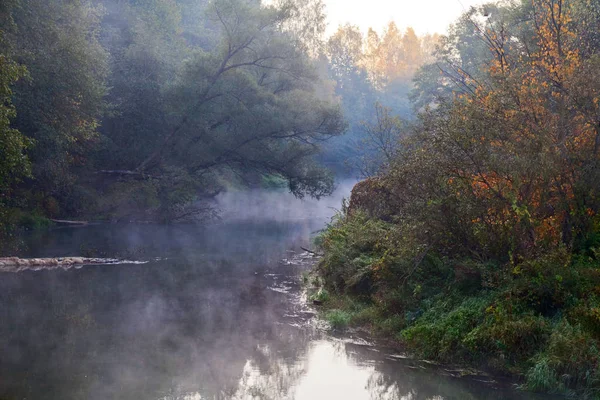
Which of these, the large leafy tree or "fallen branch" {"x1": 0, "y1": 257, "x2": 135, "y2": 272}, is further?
the large leafy tree

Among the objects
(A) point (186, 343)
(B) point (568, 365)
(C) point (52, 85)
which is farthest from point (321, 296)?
(C) point (52, 85)

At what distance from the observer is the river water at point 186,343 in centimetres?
1030

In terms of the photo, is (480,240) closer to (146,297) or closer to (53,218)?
(146,297)

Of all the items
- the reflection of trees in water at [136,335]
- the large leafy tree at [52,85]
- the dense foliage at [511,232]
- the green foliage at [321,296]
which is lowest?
the reflection of trees in water at [136,335]

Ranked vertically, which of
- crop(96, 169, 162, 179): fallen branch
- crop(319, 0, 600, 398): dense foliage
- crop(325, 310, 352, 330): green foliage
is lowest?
crop(325, 310, 352, 330): green foliage

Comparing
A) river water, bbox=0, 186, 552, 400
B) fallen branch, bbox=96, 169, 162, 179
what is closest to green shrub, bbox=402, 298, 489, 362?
river water, bbox=0, 186, 552, 400

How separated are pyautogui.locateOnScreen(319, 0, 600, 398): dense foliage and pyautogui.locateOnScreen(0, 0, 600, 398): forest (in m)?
0.04

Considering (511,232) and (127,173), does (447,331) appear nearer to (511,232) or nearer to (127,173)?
(511,232)

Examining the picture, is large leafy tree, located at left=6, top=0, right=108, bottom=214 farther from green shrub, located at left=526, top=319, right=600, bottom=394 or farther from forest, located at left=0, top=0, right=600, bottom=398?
green shrub, located at left=526, top=319, right=600, bottom=394

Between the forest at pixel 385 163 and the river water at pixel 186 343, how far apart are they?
1.02 meters

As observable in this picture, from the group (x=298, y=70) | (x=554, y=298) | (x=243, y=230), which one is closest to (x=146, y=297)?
(x=554, y=298)

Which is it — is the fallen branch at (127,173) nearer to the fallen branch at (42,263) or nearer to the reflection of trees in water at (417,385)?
the fallen branch at (42,263)

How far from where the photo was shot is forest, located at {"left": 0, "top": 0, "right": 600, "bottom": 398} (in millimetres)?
11391


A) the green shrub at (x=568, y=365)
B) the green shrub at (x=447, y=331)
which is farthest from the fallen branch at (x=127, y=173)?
the green shrub at (x=568, y=365)
